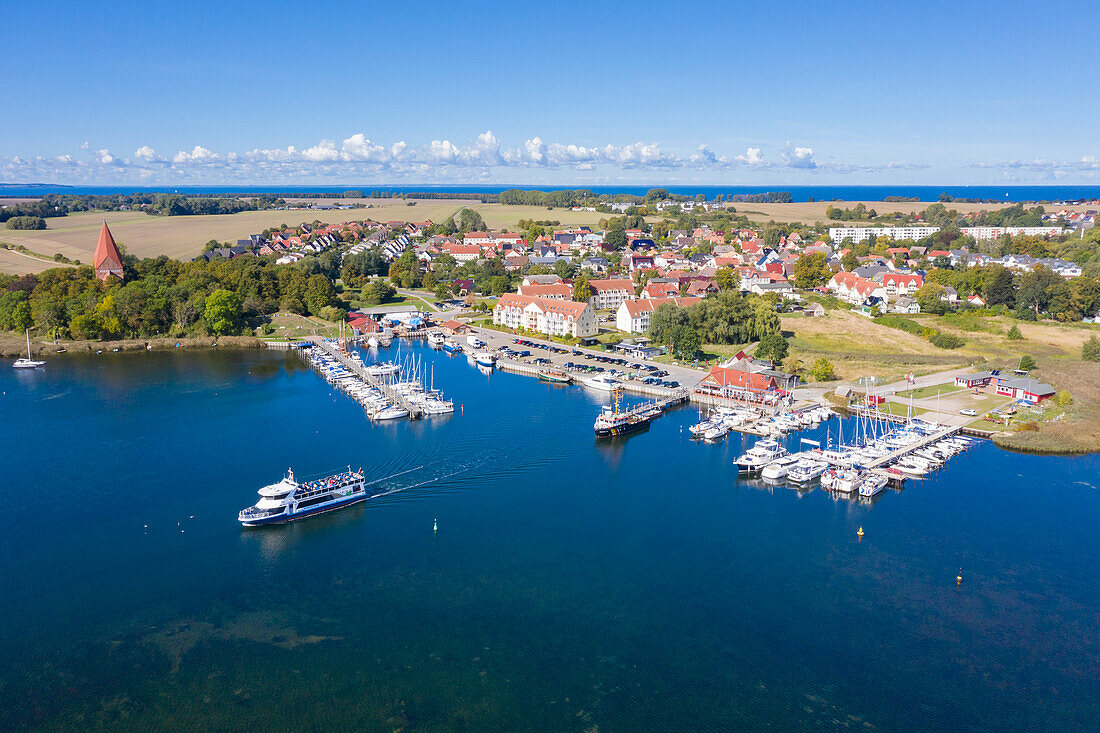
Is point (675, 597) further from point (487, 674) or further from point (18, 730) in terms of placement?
point (18, 730)

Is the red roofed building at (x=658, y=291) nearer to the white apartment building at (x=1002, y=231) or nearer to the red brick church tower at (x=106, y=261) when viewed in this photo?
the red brick church tower at (x=106, y=261)

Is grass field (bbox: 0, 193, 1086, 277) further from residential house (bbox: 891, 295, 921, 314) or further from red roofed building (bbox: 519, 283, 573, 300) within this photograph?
residential house (bbox: 891, 295, 921, 314)

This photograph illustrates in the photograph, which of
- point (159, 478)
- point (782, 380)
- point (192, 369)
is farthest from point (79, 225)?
point (782, 380)

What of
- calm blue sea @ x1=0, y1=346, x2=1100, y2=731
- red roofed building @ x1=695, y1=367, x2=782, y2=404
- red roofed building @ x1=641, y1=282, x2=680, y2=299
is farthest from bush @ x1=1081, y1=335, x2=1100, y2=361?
red roofed building @ x1=641, y1=282, x2=680, y2=299

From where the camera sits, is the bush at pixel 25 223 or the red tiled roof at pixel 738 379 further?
the bush at pixel 25 223

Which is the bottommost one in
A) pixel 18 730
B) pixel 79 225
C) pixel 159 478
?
pixel 18 730

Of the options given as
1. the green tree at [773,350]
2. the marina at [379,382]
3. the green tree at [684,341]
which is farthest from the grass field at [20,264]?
the green tree at [773,350]
